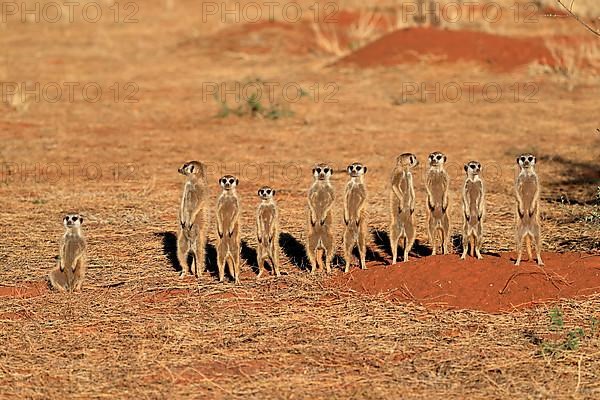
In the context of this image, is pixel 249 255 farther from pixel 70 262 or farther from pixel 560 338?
pixel 560 338

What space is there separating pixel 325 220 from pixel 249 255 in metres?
1.32

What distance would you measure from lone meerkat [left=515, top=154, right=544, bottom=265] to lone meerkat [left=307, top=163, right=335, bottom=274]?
1946 mm

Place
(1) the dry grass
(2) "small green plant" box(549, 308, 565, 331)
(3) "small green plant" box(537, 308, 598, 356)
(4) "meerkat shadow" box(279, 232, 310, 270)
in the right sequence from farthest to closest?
(4) "meerkat shadow" box(279, 232, 310, 270) < (2) "small green plant" box(549, 308, 565, 331) < (3) "small green plant" box(537, 308, 598, 356) < (1) the dry grass

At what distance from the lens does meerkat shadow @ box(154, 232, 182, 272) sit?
1214 cm

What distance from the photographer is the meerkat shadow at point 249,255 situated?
11.9 m

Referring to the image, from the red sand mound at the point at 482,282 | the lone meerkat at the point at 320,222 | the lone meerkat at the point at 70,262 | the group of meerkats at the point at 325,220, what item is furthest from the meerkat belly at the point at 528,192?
the lone meerkat at the point at 70,262

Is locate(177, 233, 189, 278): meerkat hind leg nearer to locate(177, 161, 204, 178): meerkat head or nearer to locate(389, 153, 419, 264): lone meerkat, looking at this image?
locate(177, 161, 204, 178): meerkat head

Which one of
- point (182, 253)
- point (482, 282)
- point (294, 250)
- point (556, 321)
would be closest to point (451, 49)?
point (294, 250)

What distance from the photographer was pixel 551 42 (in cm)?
2875

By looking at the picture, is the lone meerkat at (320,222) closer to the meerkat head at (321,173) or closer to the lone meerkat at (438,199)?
the meerkat head at (321,173)

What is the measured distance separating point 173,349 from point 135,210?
598cm

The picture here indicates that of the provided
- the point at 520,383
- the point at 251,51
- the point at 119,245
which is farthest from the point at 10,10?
the point at 520,383

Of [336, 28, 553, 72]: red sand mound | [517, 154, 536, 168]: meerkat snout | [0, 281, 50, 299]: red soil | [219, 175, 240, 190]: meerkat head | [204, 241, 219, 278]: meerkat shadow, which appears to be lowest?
[0, 281, 50, 299]: red soil

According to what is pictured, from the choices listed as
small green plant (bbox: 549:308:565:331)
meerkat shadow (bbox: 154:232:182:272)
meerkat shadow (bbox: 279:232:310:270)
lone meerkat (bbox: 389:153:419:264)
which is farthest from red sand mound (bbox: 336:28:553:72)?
small green plant (bbox: 549:308:565:331)
